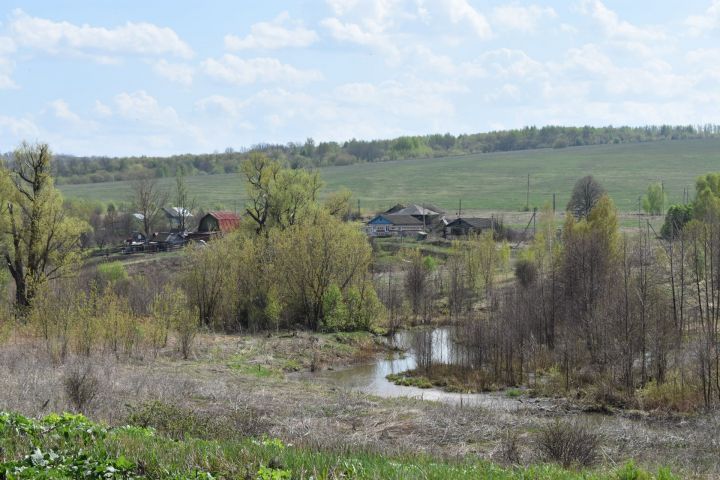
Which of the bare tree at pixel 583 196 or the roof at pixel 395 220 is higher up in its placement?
the bare tree at pixel 583 196

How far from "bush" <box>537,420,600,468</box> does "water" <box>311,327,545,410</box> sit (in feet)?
34.5

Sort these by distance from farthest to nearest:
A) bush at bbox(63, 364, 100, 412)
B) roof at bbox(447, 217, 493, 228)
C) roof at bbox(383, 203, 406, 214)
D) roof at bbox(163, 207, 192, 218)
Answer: roof at bbox(383, 203, 406, 214) < roof at bbox(163, 207, 192, 218) < roof at bbox(447, 217, 493, 228) < bush at bbox(63, 364, 100, 412)

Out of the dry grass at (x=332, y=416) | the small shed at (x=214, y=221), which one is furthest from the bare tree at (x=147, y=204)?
the dry grass at (x=332, y=416)

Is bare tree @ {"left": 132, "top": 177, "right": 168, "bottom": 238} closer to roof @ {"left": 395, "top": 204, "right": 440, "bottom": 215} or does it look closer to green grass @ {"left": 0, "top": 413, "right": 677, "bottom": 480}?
roof @ {"left": 395, "top": 204, "right": 440, "bottom": 215}

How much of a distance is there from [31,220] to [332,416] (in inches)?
971

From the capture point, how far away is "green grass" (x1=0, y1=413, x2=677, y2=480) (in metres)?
9.88

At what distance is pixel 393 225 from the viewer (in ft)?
325

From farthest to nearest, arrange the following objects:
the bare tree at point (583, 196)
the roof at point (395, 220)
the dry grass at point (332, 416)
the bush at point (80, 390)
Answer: the roof at point (395, 220), the bare tree at point (583, 196), the bush at point (80, 390), the dry grass at point (332, 416)

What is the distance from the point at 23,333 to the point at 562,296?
87.5ft

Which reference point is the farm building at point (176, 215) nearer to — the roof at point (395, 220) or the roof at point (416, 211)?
the roof at point (395, 220)

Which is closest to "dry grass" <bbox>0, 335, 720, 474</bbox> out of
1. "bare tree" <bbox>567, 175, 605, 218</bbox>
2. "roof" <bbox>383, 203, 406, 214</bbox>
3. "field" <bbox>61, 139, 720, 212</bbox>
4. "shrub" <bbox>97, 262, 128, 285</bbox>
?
"shrub" <bbox>97, 262, 128, 285</bbox>

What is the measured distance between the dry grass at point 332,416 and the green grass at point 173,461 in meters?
2.14

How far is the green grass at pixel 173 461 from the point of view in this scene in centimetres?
988

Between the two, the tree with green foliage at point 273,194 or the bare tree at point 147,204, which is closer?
the tree with green foliage at point 273,194
